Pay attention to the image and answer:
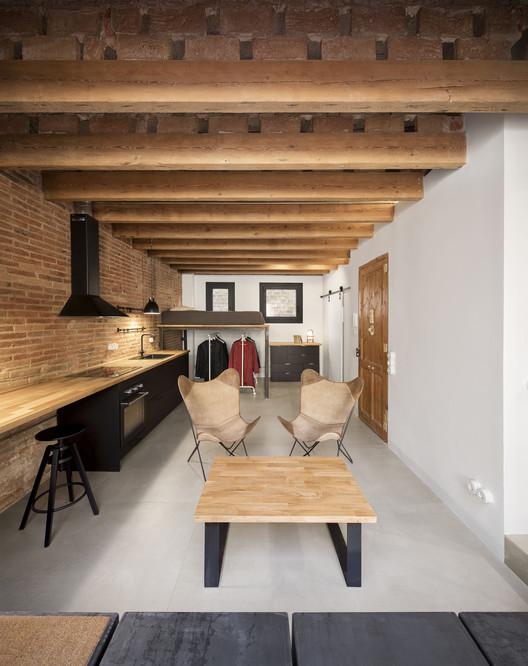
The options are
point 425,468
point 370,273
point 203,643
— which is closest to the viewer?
point 203,643

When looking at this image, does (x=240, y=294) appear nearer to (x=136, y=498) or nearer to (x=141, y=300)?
(x=141, y=300)

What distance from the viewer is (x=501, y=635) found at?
0.93m

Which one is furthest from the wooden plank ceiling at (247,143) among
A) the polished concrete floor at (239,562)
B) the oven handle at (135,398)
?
the polished concrete floor at (239,562)

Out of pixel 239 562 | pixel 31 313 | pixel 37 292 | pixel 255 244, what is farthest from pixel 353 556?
pixel 255 244

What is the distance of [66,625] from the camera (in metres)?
0.93

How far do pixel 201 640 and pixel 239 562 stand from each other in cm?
127

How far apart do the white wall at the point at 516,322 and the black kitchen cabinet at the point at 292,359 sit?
5519mm

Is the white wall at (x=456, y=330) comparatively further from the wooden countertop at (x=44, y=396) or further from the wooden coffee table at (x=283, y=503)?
the wooden countertop at (x=44, y=396)

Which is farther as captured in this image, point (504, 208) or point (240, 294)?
point (240, 294)

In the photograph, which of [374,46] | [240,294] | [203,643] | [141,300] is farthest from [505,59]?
[240,294]

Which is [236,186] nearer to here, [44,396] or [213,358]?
[44,396]

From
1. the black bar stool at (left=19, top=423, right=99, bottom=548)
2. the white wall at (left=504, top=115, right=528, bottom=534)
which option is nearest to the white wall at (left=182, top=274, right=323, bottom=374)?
the black bar stool at (left=19, top=423, right=99, bottom=548)

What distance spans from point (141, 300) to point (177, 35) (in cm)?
435

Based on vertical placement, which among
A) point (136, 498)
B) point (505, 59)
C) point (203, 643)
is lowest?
point (136, 498)
